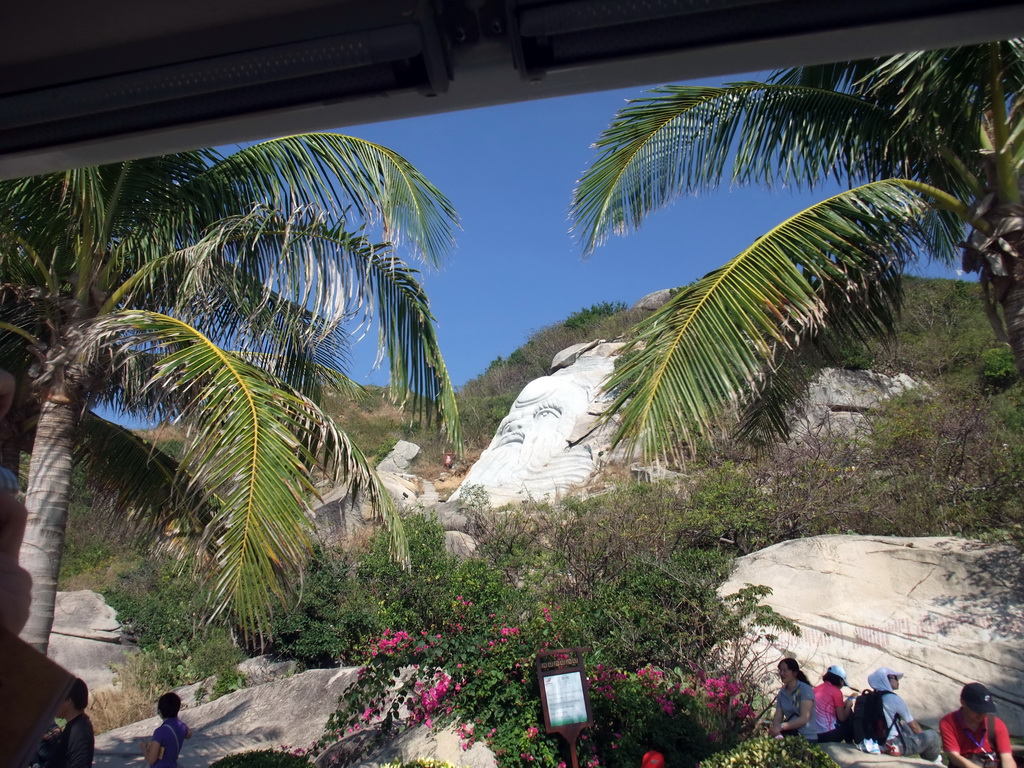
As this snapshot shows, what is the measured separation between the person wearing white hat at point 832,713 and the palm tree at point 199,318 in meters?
4.55

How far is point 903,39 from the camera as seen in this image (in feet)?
4.85

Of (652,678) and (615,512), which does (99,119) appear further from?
(615,512)

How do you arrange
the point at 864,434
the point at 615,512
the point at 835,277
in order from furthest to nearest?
the point at 864,434
the point at 615,512
the point at 835,277

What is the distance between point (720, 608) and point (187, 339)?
6.60 metres

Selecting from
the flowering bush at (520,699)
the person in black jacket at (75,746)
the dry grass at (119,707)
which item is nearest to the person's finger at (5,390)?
the person in black jacket at (75,746)

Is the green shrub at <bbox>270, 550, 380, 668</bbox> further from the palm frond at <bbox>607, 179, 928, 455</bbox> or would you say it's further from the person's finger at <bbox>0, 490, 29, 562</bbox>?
the person's finger at <bbox>0, 490, 29, 562</bbox>

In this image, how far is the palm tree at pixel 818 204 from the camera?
453cm

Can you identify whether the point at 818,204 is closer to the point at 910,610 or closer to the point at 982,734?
the point at 982,734

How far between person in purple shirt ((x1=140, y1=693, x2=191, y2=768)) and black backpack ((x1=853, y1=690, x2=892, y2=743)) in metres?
6.10

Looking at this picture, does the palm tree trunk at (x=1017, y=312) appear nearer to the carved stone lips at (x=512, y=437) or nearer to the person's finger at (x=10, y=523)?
the person's finger at (x=10, y=523)

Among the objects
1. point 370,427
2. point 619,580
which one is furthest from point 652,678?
point 370,427

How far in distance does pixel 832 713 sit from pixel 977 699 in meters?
2.49

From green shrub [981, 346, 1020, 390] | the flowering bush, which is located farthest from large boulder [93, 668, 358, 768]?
green shrub [981, 346, 1020, 390]

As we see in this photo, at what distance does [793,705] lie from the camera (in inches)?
265
